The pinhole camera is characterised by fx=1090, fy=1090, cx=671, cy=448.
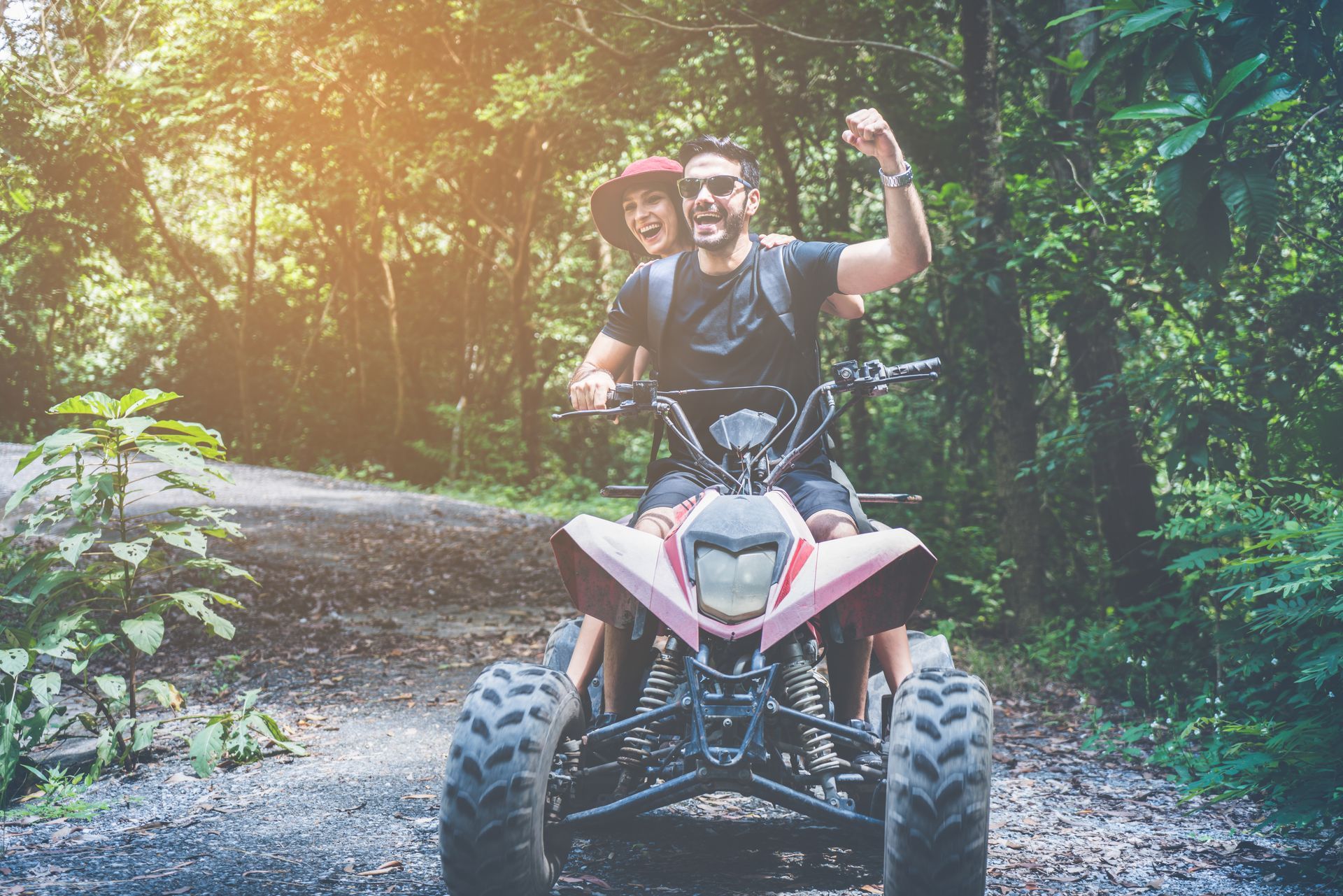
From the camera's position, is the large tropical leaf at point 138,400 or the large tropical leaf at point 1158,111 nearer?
the large tropical leaf at point 1158,111

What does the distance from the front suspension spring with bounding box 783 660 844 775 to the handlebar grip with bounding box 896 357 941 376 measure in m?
0.94

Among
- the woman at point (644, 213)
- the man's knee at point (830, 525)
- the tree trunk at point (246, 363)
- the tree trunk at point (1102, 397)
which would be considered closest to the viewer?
the man's knee at point (830, 525)

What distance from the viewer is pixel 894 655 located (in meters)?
3.35

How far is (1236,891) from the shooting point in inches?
129

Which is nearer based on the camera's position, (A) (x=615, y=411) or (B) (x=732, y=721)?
(B) (x=732, y=721)

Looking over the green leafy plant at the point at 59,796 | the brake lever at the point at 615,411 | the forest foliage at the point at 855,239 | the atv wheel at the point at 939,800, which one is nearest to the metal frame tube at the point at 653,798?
the atv wheel at the point at 939,800

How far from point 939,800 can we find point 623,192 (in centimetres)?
332

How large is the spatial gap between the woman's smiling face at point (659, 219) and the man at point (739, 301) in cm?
103

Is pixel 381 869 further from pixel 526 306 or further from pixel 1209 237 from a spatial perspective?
pixel 526 306

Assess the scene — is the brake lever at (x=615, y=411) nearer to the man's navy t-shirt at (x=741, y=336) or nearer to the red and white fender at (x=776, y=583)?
the man's navy t-shirt at (x=741, y=336)

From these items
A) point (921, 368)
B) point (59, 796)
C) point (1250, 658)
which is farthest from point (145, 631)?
point (1250, 658)

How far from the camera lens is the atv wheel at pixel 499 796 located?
263cm

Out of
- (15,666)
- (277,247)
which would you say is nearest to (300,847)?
(15,666)

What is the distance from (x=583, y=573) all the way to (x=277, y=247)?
23.9 m
